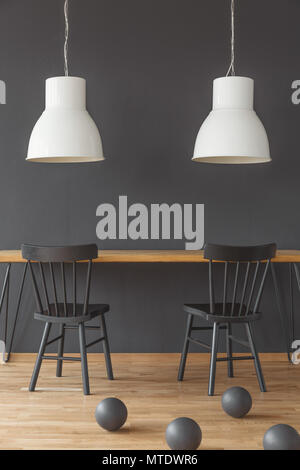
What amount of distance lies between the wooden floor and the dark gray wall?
304mm

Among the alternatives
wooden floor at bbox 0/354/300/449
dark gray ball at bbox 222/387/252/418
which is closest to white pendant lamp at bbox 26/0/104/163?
wooden floor at bbox 0/354/300/449

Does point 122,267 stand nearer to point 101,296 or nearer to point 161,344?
point 101,296

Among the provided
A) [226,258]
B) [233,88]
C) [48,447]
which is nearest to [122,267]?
[226,258]

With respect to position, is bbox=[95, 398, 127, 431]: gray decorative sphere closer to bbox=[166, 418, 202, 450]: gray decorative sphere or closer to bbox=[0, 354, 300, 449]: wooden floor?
bbox=[0, 354, 300, 449]: wooden floor

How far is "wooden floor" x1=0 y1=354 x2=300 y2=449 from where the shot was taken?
2479mm

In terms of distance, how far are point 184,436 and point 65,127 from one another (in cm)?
180

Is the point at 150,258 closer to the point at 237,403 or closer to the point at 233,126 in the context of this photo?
the point at 233,126

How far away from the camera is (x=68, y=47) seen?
3996 mm

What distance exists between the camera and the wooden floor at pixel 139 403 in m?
2.48

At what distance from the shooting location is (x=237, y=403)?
2.71 meters

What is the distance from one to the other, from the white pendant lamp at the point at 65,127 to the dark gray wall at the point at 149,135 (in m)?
0.75

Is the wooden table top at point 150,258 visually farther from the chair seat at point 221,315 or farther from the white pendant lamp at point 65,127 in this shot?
the white pendant lamp at point 65,127

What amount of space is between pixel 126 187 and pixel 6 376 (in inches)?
59.4

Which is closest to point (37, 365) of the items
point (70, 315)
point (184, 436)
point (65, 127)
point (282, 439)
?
point (70, 315)
